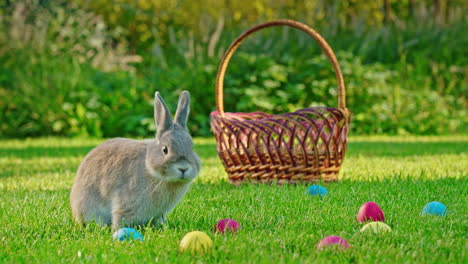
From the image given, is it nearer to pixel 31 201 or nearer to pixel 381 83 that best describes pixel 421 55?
pixel 381 83

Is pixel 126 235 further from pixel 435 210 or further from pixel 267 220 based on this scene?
pixel 435 210

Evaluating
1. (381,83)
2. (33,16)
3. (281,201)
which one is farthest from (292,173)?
(33,16)

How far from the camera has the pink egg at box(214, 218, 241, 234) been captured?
8.45 ft

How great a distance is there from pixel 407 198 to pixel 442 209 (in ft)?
1.57

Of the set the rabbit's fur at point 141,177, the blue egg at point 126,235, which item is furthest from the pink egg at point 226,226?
the blue egg at point 126,235

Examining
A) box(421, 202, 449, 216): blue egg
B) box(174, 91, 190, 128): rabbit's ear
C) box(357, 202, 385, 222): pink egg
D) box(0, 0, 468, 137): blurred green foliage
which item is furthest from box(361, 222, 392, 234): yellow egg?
box(0, 0, 468, 137): blurred green foliage

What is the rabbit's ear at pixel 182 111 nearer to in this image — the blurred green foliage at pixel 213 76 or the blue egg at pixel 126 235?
the blue egg at pixel 126 235

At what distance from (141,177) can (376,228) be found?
1077 millimetres

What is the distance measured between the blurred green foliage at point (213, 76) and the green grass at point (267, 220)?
9.35 ft

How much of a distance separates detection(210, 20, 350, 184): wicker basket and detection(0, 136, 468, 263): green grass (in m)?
0.14

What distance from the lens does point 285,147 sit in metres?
3.93

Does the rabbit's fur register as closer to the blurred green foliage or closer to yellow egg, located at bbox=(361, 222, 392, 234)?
yellow egg, located at bbox=(361, 222, 392, 234)

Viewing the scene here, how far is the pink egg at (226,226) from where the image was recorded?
257cm

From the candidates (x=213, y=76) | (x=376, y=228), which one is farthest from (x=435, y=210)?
(x=213, y=76)
